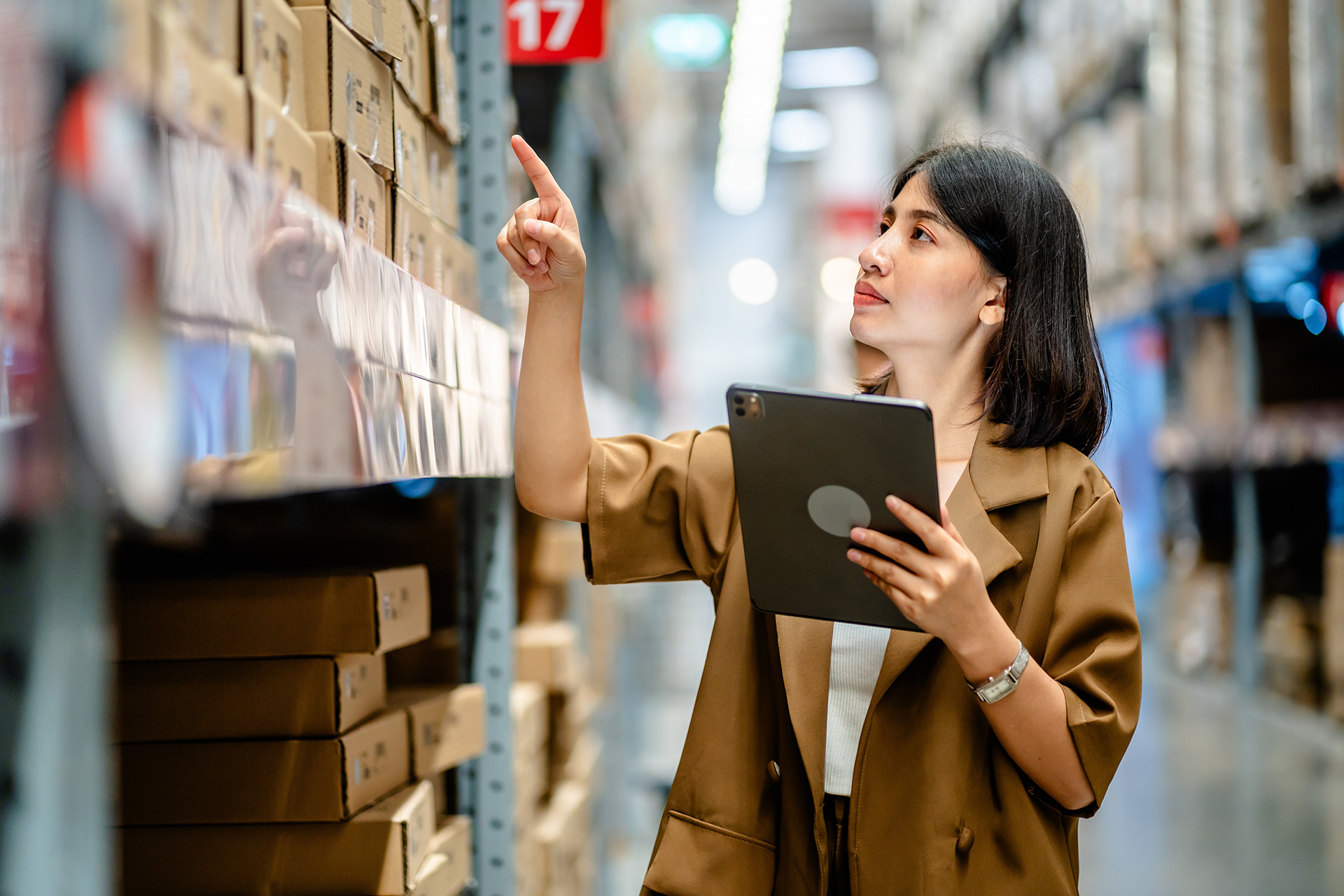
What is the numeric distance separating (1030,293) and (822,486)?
1.50 feet

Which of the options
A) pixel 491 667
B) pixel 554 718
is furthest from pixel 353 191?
pixel 554 718

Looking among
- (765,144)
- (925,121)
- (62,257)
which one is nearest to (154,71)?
(62,257)

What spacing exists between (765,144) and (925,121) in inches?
167

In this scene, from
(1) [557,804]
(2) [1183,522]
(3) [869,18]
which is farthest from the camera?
(3) [869,18]

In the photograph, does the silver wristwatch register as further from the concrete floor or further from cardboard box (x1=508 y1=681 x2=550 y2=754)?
the concrete floor

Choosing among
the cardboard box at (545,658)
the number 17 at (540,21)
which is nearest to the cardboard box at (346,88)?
the number 17 at (540,21)

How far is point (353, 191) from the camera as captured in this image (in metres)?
1.20

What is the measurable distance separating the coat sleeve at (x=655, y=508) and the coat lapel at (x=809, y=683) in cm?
15

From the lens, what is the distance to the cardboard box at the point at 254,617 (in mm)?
1355

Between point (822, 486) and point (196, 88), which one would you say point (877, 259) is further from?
point (196, 88)

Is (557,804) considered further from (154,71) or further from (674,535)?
(154,71)

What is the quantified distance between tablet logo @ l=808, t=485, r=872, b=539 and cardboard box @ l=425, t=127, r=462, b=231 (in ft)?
2.41

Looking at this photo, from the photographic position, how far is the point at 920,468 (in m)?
1.08

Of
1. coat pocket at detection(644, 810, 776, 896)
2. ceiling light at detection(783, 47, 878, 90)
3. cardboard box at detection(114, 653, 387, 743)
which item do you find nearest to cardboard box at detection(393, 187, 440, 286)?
cardboard box at detection(114, 653, 387, 743)
